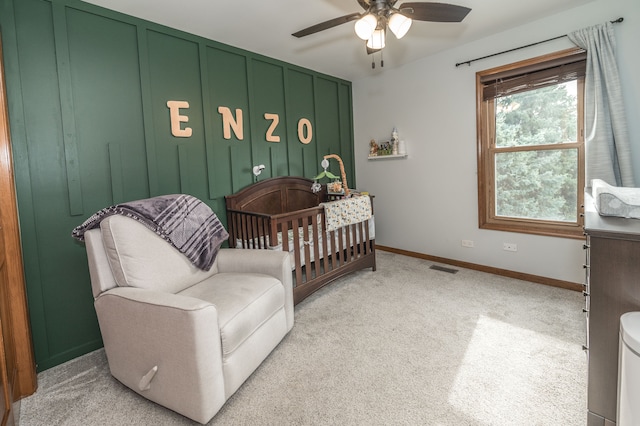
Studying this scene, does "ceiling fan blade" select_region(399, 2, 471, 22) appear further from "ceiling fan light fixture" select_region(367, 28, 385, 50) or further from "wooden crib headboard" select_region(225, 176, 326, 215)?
"wooden crib headboard" select_region(225, 176, 326, 215)

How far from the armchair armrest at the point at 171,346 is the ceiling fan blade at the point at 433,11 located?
1893 millimetres

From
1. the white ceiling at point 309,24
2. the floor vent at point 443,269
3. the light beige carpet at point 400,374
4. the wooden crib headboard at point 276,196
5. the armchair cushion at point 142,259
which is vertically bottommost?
the light beige carpet at point 400,374

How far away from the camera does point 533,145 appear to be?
301 centimetres

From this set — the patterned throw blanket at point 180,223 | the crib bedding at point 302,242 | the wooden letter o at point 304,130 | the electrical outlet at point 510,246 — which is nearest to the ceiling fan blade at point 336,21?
the patterned throw blanket at point 180,223

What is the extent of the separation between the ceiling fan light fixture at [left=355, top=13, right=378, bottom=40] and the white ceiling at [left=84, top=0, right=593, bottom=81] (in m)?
0.61

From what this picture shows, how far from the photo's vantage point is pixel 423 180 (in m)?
3.81

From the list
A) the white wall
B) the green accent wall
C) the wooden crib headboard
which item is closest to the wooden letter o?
the wooden crib headboard

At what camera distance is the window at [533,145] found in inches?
109

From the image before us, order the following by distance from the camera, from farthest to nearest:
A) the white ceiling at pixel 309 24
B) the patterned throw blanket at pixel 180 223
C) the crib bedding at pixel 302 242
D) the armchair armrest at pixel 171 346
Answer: the crib bedding at pixel 302 242, the white ceiling at pixel 309 24, the patterned throw blanket at pixel 180 223, the armchair armrest at pixel 171 346

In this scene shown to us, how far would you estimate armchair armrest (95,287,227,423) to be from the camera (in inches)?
55.5

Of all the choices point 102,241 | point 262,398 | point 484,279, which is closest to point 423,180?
point 484,279

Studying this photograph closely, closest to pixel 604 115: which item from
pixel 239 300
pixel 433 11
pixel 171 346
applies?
pixel 433 11

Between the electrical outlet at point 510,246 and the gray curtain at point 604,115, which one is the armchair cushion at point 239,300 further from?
the gray curtain at point 604,115

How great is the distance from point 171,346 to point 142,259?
0.58 meters
